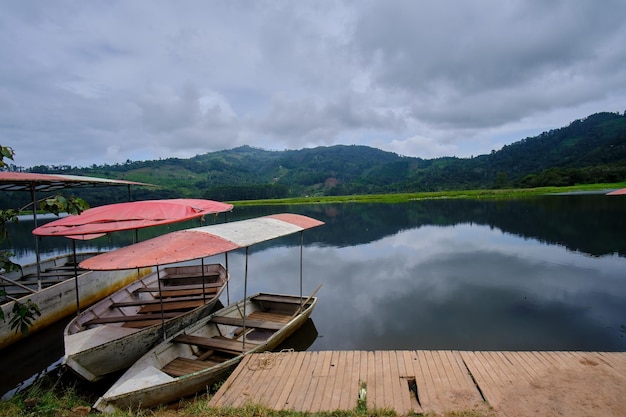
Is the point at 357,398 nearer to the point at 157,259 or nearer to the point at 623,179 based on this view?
the point at 157,259

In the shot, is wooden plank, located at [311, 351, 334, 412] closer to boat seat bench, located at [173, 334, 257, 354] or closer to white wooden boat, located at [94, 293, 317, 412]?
white wooden boat, located at [94, 293, 317, 412]

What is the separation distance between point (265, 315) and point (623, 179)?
84.8 metres

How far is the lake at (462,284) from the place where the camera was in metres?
10.3

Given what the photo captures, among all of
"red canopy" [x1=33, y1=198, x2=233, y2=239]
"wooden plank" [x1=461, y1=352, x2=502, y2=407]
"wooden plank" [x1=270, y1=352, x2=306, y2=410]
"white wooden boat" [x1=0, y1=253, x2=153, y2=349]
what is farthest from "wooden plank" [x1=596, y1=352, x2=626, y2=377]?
"white wooden boat" [x1=0, y1=253, x2=153, y2=349]

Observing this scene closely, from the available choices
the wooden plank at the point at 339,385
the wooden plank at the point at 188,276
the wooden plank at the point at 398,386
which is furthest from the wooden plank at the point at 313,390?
the wooden plank at the point at 188,276

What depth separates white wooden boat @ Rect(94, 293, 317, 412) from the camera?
6.30 metres

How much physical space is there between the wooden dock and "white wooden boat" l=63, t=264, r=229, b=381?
8.84 ft

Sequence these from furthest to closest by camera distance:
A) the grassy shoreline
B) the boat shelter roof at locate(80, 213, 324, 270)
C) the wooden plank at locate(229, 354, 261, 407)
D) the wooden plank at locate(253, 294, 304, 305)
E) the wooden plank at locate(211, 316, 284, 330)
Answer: the grassy shoreline → the wooden plank at locate(253, 294, 304, 305) → the wooden plank at locate(211, 316, 284, 330) → the boat shelter roof at locate(80, 213, 324, 270) → the wooden plank at locate(229, 354, 261, 407)

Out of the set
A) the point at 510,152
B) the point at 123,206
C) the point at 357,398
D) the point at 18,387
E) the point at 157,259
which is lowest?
the point at 18,387

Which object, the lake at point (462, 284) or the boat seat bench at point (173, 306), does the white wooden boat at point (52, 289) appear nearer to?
the lake at point (462, 284)

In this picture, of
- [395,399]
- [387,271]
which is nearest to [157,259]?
[395,399]

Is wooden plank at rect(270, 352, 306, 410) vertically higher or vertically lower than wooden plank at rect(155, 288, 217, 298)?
higher

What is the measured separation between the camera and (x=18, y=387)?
882 cm

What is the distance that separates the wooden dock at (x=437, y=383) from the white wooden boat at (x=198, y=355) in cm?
65
